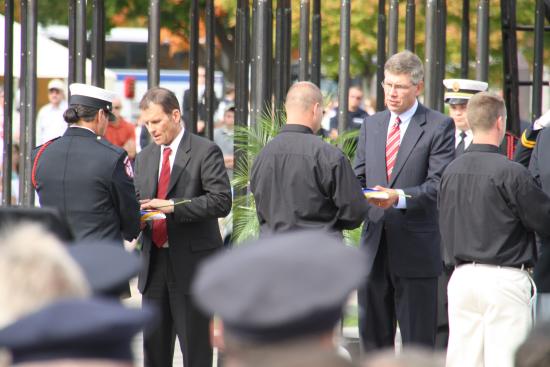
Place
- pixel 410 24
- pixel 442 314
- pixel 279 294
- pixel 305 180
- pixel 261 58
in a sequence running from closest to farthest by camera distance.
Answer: pixel 279 294 → pixel 305 180 → pixel 442 314 → pixel 261 58 → pixel 410 24

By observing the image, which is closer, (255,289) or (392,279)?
(255,289)

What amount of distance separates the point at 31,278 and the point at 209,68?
716cm

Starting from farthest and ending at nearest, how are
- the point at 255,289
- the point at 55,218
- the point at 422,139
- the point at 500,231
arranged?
the point at 422,139 < the point at 500,231 < the point at 55,218 < the point at 255,289

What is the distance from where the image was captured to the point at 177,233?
22.2 feet

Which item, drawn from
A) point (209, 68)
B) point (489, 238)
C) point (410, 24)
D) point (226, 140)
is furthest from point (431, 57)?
point (226, 140)

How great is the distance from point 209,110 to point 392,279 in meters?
3.13

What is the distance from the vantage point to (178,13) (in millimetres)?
23562

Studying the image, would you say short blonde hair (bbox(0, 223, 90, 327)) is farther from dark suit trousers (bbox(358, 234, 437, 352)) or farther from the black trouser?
the black trouser

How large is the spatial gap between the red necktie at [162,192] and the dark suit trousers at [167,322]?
0.23 feet

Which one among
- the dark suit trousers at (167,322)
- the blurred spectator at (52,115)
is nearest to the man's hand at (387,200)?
the dark suit trousers at (167,322)

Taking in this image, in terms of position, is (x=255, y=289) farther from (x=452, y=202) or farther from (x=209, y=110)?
(x=209, y=110)

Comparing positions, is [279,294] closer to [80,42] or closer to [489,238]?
[489,238]

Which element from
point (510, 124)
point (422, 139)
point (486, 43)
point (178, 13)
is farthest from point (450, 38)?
point (422, 139)

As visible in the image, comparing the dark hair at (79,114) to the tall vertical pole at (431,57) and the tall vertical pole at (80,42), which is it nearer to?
the tall vertical pole at (80,42)
